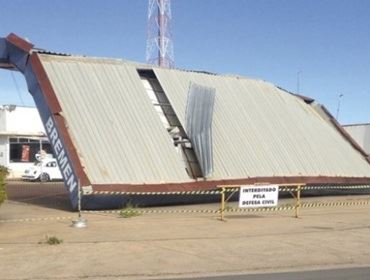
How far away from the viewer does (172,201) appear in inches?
950

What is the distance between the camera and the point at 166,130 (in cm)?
2489

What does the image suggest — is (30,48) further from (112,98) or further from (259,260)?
(259,260)

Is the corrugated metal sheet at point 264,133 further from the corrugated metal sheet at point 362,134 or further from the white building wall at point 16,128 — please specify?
the white building wall at point 16,128

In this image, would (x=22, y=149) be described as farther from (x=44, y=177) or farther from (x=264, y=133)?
(x=264, y=133)

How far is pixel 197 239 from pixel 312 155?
15.8m

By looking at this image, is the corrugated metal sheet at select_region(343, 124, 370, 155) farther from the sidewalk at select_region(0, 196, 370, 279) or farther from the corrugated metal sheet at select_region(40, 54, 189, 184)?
the sidewalk at select_region(0, 196, 370, 279)

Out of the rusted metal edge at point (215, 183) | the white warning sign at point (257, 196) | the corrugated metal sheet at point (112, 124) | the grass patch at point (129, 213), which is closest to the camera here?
the white warning sign at point (257, 196)

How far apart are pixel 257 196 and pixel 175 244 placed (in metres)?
6.32

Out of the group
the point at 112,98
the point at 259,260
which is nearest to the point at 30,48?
the point at 112,98

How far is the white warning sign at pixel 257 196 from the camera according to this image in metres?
19.2

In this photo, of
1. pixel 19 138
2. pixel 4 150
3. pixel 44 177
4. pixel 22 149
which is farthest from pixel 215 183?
pixel 19 138

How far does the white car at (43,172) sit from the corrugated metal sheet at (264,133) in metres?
18.6

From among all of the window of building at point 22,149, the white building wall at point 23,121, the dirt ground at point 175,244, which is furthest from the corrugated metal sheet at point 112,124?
the white building wall at point 23,121

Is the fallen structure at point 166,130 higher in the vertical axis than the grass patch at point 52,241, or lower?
higher
